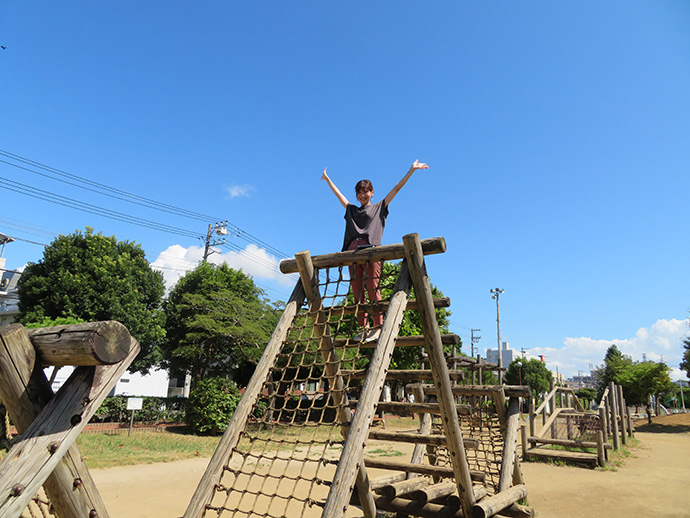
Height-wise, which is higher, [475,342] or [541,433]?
[475,342]

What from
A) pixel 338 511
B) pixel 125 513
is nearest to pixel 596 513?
pixel 338 511

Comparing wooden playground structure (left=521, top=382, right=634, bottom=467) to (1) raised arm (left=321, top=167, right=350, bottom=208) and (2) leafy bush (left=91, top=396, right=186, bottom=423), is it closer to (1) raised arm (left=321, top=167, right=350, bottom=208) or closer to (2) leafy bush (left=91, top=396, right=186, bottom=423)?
(1) raised arm (left=321, top=167, right=350, bottom=208)

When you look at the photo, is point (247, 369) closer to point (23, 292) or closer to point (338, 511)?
point (23, 292)

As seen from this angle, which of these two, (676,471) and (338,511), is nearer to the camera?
(338,511)

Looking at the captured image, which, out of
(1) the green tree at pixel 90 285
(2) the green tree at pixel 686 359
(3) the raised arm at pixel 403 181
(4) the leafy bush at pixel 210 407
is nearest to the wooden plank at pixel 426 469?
(3) the raised arm at pixel 403 181

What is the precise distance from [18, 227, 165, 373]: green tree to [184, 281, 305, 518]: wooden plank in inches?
611

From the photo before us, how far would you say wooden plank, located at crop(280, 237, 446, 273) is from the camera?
3111 millimetres

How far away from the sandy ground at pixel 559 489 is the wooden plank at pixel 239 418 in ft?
11.7

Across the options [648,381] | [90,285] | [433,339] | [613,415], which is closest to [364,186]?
[433,339]

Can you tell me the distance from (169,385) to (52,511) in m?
30.4

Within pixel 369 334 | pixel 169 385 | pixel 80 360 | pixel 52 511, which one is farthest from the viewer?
pixel 169 385

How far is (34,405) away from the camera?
61.5 inches

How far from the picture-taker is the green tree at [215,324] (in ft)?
56.5

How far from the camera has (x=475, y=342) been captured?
171ft
